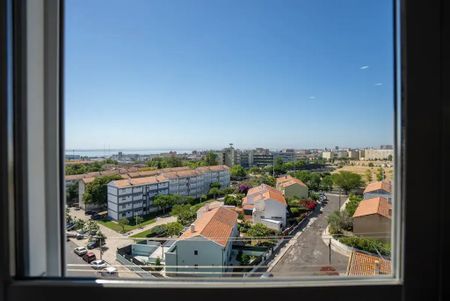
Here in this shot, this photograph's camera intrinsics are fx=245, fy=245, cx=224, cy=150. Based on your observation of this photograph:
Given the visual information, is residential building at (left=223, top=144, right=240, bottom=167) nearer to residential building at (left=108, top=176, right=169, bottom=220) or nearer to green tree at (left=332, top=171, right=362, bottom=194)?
residential building at (left=108, top=176, right=169, bottom=220)

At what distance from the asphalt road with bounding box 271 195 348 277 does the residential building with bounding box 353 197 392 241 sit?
57mm

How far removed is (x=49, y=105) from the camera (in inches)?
25.9

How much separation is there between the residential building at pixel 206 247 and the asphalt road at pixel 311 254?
0.47ft

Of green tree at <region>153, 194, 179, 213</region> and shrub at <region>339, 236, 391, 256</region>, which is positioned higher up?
green tree at <region>153, 194, 179, 213</region>

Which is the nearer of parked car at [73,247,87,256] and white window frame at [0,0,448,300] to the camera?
white window frame at [0,0,448,300]

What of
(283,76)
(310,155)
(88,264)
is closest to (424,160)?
(310,155)

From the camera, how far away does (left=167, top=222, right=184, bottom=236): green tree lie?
69 centimetres

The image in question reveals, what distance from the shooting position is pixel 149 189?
707 mm

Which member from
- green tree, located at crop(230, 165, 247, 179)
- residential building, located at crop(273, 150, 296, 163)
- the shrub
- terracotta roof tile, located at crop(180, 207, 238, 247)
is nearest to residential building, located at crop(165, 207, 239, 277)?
terracotta roof tile, located at crop(180, 207, 238, 247)

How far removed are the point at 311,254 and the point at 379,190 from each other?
253 millimetres

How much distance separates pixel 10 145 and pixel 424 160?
38.9 inches

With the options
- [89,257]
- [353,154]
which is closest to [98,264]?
[89,257]

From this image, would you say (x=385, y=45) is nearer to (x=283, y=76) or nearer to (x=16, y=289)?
(x=283, y=76)

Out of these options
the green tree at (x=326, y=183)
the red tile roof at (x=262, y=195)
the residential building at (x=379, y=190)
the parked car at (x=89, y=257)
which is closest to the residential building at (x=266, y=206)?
the red tile roof at (x=262, y=195)
